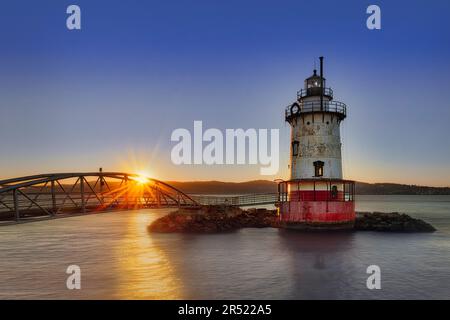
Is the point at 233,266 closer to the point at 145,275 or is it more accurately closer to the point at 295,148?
the point at 145,275

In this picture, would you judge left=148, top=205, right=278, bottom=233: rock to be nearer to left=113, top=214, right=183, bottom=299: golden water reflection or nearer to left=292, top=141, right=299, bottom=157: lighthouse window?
left=113, top=214, right=183, bottom=299: golden water reflection

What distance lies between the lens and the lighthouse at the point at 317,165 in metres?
35.7

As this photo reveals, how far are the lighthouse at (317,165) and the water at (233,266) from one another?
7.00 ft

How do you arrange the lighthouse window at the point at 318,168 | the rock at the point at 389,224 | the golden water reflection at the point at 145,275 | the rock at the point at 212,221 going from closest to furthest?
the golden water reflection at the point at 145,275 → the lighthouse window at the point at 318,168 → the rock at the point at 389,224 → the rock at the point at 212,221

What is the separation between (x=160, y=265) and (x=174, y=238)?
12688 mm

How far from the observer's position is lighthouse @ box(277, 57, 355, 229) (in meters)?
35.7

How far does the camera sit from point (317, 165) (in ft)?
117

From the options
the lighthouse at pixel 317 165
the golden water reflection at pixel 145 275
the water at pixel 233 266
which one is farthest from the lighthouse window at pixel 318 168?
the golden water reflection at pixel 145 275

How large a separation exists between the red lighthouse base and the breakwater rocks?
15.4 feet

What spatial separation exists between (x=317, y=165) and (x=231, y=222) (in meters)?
14.9

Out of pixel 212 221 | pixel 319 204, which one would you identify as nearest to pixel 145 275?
pixel 319 204

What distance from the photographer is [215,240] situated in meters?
35.8

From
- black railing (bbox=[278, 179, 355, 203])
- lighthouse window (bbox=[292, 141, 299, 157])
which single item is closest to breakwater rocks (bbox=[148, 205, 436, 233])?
black railing (bbox=[278, 179, 355, 203])

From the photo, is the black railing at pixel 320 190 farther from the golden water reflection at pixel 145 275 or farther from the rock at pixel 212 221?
the golden water reflection at pixel 145 275
